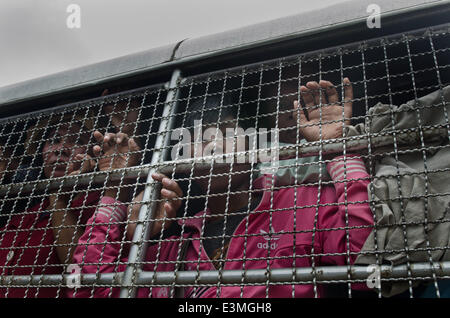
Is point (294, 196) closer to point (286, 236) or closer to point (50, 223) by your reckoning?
Answer: point (286, 236)

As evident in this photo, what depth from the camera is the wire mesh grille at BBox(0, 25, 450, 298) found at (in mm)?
909

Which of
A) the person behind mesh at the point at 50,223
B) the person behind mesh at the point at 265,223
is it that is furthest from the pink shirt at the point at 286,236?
the person behind mesh at the point at 50,223

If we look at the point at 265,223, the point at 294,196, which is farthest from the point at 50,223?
the point at 294,196

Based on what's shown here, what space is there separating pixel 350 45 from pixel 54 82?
130cm

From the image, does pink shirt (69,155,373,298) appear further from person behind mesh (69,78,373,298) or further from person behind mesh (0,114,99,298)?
person behind mesh (0,114,99,298)

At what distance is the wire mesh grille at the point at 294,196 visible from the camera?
909mm

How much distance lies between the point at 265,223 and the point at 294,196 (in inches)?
9.2

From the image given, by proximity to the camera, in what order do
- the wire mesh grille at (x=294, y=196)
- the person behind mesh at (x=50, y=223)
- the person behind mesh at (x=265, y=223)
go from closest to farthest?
1. the wire mesh grille at (x=294, y=196)
2. the person behind mesh at (x=265, y=223)
3. the person behind mesh at (x=50, y=223)

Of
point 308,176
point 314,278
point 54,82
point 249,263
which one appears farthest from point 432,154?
point 54,82

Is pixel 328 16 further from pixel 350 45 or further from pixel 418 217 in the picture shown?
pixel 418 217

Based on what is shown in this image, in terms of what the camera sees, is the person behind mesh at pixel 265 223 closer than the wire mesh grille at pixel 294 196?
No

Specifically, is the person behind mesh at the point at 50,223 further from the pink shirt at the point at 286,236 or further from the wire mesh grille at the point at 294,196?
the pink shirt at the point at 286,236

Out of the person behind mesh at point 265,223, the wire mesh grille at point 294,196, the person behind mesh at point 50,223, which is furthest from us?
the person behind mesh at point 50,223
